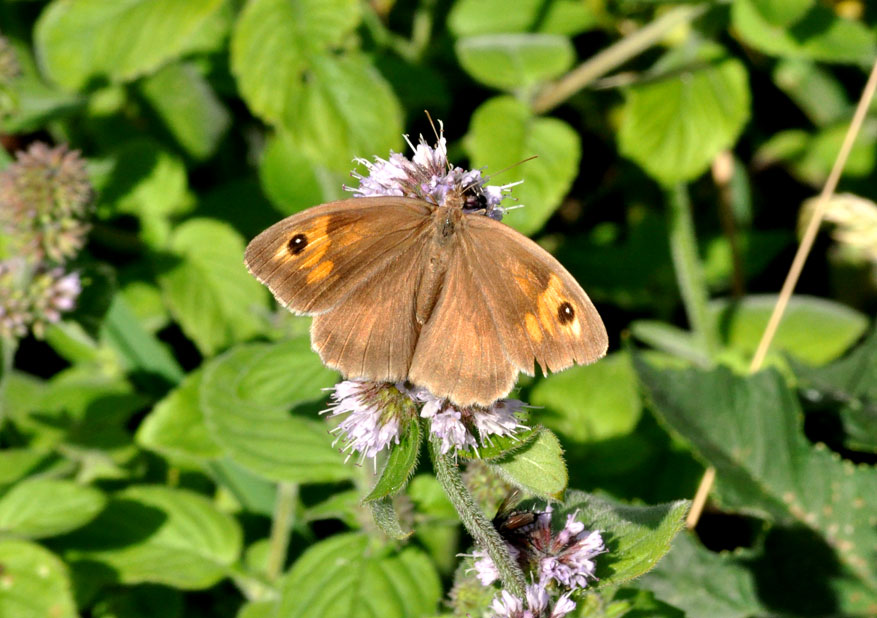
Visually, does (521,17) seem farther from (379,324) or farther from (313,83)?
(379,324)

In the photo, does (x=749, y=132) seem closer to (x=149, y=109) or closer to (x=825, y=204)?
(x=825, y=204)

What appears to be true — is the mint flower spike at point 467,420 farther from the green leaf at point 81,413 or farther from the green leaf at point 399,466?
the green leaf at point 81,413

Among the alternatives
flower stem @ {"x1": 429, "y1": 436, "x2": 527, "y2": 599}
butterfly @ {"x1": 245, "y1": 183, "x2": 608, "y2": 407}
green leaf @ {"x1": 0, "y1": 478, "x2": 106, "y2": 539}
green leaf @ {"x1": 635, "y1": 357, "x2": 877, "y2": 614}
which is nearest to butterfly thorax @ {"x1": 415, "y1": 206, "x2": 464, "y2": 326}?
butterfly @ {"x1": 245, "y1": 183, "x2": 608, "y2": 407}

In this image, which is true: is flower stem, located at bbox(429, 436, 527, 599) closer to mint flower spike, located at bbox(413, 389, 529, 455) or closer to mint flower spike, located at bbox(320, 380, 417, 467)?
mint flower spike, located at bbox(413, 389, 529, 455)

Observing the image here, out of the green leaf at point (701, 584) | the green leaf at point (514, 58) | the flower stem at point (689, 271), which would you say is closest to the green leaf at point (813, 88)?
the flower stem at point (689, 271)

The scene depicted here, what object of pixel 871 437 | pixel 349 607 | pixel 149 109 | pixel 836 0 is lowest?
pixel 871 437

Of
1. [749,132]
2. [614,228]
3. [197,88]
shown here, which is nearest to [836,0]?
[749,132]
